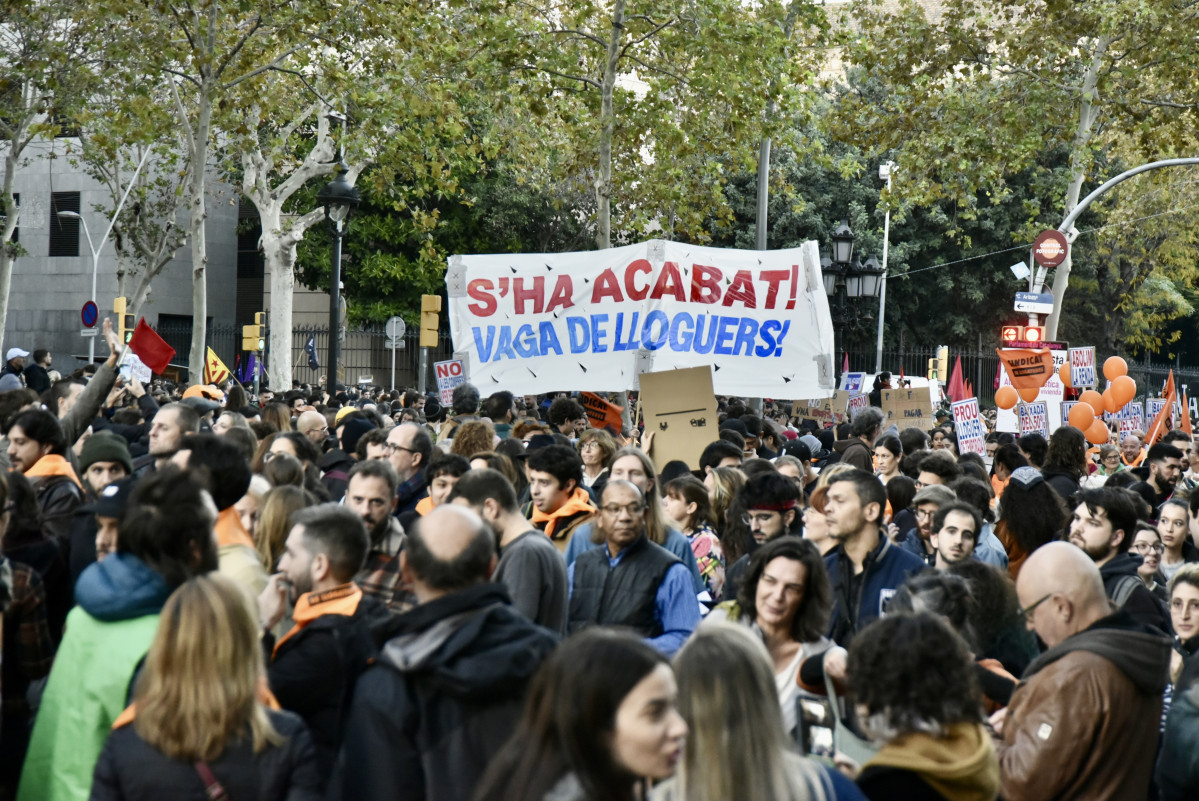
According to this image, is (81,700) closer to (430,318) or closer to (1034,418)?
(1034,418)

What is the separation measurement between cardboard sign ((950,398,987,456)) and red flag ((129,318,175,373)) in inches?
305

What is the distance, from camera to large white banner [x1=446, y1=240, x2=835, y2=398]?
11.5 metres

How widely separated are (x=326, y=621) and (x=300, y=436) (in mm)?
3836

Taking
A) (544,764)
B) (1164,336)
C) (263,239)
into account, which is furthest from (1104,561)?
(1164,336)

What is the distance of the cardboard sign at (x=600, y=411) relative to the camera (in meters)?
12.7

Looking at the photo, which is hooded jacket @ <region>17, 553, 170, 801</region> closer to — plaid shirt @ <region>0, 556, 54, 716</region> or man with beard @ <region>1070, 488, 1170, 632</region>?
plaid shirt @ <region>0, 556, 54, 716</region>

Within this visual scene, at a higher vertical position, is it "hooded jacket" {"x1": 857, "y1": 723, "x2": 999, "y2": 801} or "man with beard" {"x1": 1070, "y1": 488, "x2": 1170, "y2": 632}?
"man with beard" {"x1": 1070, "y1": 488, "x2": 1170, "y2": 632}

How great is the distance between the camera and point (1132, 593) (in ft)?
18.3

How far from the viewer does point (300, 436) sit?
760 cm

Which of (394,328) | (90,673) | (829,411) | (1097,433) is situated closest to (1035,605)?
(90,673)

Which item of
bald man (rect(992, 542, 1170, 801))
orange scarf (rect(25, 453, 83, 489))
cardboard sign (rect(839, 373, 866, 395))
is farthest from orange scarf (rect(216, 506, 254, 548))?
cardboard sign (rect(839, 373, 866, 395))

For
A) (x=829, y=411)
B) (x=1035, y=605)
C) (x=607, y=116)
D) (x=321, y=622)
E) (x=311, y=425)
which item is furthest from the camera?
(x=829, y=411)

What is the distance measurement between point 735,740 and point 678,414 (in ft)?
24.8

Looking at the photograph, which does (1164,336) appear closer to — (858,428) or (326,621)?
(858,428)
